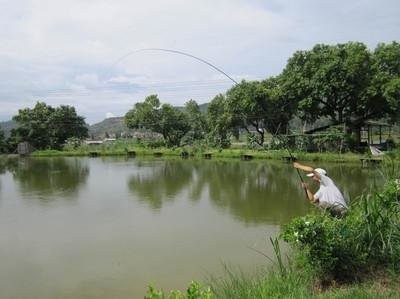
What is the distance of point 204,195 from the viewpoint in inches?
529

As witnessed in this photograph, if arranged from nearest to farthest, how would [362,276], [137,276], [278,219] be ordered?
[362,276] → [137,276] → [278,219]

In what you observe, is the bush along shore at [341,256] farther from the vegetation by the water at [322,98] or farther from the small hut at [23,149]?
the small hut at [23,149]

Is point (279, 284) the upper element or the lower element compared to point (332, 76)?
lower

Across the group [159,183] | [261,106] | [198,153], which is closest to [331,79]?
[261,106]

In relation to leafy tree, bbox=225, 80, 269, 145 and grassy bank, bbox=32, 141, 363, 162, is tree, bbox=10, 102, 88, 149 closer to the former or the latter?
grassy bank, bbox=32, 141, 363, 162

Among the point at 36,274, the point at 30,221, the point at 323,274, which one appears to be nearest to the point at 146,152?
the point at 30,221

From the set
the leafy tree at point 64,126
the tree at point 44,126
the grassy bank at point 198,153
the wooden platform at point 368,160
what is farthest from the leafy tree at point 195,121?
the wooden platform at point 368,160

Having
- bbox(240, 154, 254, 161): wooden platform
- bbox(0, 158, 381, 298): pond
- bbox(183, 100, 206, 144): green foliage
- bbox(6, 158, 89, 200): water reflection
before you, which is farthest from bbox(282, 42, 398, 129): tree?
bbox(6, 158, 89, 200): water reflection

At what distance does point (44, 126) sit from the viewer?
121 ft

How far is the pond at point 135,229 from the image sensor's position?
233 inches

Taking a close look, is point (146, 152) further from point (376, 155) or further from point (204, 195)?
point (204, 195)

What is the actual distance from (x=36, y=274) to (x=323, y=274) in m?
4.01

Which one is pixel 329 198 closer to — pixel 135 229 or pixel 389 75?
pixel 135 229

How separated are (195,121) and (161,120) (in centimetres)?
494
